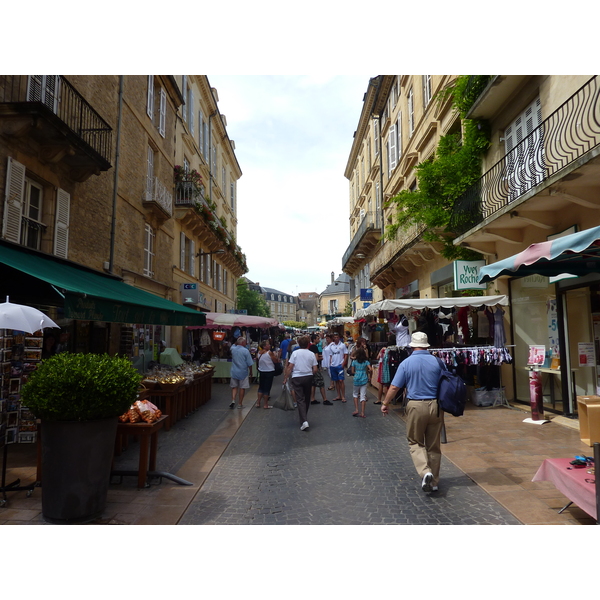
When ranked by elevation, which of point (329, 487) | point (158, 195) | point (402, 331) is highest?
point (158, 195)

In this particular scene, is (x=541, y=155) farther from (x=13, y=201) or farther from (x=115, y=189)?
(x=115, y=189)

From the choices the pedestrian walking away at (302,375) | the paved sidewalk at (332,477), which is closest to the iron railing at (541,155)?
the paved sidewalk at (332,477)

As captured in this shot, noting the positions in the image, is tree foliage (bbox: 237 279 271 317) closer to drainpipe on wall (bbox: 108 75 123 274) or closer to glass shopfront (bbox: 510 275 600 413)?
drainpipe on wall (bbox: 108 75 123 274)

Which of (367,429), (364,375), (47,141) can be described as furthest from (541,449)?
(47,141)

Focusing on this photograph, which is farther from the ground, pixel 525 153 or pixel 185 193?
pixel 185 193

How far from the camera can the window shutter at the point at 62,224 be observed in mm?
9398

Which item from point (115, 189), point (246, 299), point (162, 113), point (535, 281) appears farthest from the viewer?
point (246, 299)

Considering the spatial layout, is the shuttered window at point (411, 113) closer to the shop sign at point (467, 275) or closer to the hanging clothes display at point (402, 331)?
the shop sign at point (467, 275)

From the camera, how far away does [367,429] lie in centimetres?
820

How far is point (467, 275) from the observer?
1133 cm

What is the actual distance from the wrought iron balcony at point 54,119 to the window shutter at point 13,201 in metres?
0.63

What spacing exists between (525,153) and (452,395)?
6557 millimetres

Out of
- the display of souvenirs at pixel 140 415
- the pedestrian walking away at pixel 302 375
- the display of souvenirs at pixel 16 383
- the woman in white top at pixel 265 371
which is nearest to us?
the display of souvenirs at pixel 140 415

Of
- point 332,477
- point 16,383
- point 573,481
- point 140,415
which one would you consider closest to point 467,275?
point 332,477
